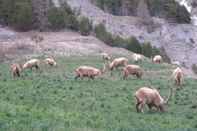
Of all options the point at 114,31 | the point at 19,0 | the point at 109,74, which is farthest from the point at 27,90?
the point at 114,31

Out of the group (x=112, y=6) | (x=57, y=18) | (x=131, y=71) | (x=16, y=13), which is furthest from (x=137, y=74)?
(x=112, y=6)

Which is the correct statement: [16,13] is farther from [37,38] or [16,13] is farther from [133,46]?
[133,46]

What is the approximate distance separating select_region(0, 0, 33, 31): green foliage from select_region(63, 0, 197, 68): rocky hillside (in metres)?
14.2

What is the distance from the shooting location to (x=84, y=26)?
72562 mm

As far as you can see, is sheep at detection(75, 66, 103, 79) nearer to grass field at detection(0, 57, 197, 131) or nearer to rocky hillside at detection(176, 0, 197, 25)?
grass field at detection(0, 57, 197, 131)

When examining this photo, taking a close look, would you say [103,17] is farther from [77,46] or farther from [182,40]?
[77,46]

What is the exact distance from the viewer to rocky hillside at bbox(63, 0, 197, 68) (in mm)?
84125

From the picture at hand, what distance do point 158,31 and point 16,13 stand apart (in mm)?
34278

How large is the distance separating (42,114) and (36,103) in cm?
399

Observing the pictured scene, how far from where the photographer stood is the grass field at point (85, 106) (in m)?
15.6

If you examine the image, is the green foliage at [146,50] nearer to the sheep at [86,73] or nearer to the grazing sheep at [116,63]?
the grazing sheep at [116,63]

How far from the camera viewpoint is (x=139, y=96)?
2086 cm

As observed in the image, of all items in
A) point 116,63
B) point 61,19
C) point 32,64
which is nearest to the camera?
point 32,64

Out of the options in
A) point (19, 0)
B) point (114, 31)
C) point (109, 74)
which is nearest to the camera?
point (109, 74)
